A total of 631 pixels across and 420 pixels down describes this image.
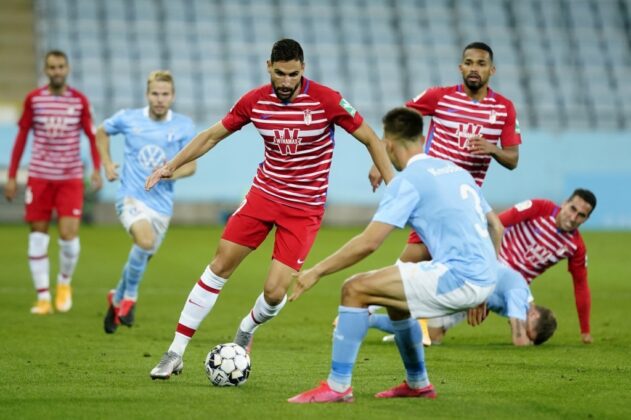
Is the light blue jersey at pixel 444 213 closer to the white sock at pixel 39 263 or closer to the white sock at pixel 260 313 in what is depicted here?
the white sock at pixel 260 313

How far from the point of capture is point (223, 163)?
2670 cm

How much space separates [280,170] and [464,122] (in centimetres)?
195

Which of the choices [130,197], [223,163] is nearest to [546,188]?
[223,163]

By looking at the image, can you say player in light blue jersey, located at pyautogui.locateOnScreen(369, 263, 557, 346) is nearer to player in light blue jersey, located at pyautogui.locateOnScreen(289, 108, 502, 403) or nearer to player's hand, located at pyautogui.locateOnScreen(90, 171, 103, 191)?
player in light blue jersey, located at pyautogui.locateOnScreen(289, 108, 502, 403)

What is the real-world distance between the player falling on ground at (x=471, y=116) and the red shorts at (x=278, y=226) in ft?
4.42

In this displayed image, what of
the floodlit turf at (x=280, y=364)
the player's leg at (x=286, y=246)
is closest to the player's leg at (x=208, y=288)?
the player's leg at (x=286, y=246)

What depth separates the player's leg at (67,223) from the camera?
12578 millimetres

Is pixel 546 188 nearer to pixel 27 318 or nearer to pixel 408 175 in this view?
pixel 27 318

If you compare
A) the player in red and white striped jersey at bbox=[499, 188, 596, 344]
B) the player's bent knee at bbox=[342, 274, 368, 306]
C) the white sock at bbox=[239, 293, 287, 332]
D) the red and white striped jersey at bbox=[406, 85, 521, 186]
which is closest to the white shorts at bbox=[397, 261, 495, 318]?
the player's bent knee at bbox=[342, 274, 368, 306]

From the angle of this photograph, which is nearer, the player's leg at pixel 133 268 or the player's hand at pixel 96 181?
the player's leg at pixel 133 268

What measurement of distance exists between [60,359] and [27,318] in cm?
316

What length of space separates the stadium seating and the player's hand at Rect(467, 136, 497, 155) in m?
19.5

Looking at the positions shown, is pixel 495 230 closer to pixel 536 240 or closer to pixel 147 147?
pixel 536 240

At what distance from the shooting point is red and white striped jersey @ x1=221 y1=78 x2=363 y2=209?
7.95m
